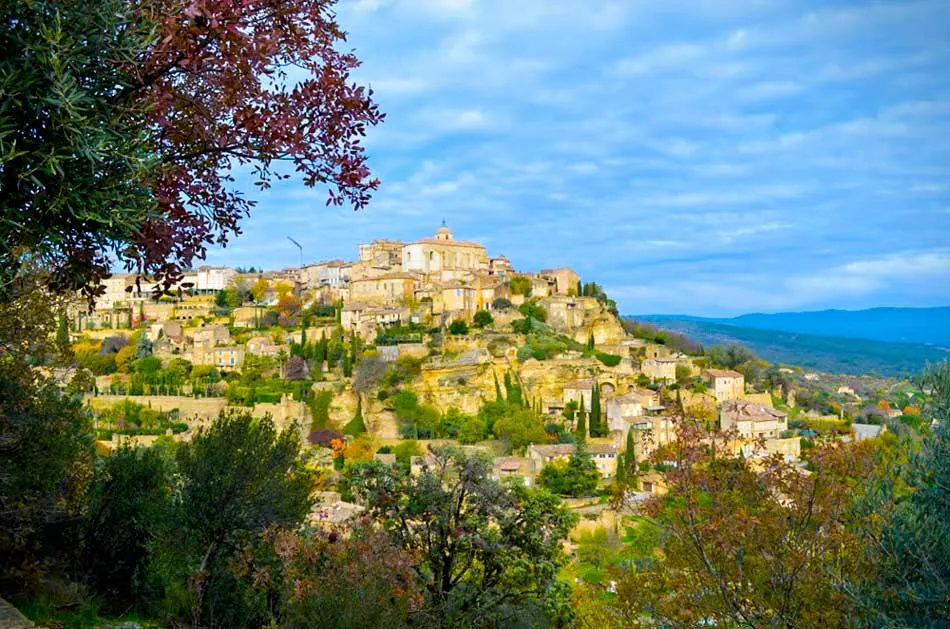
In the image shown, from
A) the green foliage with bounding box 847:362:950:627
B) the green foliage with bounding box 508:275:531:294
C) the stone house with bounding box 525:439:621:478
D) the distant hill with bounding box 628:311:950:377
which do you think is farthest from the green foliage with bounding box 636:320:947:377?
the green foliage with bounding box 847:362:950:627

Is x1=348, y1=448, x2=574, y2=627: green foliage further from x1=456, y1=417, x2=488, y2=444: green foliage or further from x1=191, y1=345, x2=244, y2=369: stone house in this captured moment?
x1=191, y1=345, x2=244, y2=369: stone house

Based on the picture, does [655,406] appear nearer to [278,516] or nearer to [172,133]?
[278,516]

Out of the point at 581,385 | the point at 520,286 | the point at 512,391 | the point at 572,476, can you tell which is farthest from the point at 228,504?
the point at 520,286

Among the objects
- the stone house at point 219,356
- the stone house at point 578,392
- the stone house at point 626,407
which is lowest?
the stone house at point 626,407

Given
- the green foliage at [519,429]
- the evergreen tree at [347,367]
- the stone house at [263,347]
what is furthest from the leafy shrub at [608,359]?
the stone house at [263,347]

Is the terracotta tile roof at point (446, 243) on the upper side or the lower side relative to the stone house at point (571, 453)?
upper

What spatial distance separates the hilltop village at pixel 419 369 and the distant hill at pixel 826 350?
41345 mm

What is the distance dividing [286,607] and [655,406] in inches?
1496

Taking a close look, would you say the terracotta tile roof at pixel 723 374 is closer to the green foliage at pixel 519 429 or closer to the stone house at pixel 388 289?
the green foliage at pixel 519 429

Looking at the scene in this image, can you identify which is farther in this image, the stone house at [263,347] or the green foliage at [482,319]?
the green foliage at [482,319]

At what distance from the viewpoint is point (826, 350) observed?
130m

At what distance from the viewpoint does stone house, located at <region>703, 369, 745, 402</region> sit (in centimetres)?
4728

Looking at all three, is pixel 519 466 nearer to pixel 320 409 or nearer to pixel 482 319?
pixel 320 409

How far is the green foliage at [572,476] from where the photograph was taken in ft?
108
